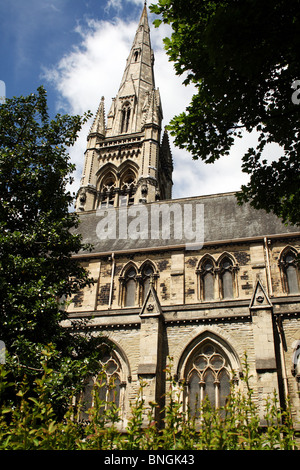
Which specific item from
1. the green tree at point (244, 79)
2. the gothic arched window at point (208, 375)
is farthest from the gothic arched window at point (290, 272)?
the green tree at point (244, 79)

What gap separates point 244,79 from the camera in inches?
318

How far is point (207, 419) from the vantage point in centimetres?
439

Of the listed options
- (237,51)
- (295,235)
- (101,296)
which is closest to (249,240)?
(295,235)

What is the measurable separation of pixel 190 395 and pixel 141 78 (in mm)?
46028

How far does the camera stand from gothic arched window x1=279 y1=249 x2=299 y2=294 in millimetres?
16859

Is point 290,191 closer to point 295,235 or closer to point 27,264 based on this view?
point 27,264

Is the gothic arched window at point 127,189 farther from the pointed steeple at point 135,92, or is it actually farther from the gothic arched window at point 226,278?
the gothic arched window at point 226,278

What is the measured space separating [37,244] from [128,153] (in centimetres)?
3394

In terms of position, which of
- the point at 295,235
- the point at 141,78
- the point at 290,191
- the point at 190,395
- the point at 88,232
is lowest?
the point at 190,395

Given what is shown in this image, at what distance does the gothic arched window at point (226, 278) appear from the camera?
1767cm

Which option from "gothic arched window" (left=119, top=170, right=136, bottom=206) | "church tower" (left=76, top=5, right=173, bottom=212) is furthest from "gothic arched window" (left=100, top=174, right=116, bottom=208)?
"gothic arched window" (left=119, top=170, right=136, bottom=206)

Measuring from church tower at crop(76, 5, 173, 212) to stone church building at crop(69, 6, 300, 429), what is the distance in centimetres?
1582

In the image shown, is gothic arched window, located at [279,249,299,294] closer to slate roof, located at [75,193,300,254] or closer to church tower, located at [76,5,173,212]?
slate roof, located at [75,193,300,254]

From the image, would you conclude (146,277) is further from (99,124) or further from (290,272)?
(99,124)
